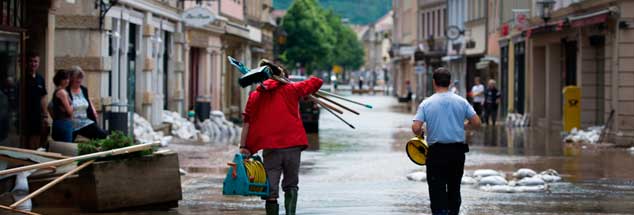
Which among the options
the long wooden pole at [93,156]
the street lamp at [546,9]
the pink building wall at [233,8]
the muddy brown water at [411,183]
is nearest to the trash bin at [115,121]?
the muddy brown water at [411,183]

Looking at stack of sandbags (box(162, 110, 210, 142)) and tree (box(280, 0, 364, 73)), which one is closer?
stack of sandbags (box(162, 110, 210, 142))

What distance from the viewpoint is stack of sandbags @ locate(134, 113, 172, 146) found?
23.6 m

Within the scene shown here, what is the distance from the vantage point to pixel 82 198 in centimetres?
1208

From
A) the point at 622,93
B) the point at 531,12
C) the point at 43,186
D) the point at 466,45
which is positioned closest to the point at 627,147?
the point at 622,93

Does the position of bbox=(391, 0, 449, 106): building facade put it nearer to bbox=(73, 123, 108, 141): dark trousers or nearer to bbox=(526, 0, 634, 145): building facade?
bbox=(526, 0, 634, 145): building facade

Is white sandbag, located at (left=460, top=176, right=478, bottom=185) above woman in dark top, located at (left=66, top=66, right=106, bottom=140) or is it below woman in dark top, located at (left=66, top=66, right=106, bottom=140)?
below

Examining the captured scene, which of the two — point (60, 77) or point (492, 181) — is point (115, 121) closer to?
point (60, 77)

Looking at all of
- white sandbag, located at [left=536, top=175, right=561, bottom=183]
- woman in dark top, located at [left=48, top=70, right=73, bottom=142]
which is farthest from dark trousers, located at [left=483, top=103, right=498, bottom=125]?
woman in dark top, located at [left=48, top=70, right=73, bottom=142]

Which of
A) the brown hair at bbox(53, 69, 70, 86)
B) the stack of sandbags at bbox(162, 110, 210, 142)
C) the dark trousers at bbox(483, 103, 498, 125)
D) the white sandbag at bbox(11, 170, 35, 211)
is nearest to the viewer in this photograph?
the white sandbag at bbox(11, 170, 35, 211)

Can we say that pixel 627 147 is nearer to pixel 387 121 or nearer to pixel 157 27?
pixel 157 27

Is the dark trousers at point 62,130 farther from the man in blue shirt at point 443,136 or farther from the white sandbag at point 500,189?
the man in blue shirt at point 443,136

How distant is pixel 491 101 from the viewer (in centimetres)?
3722

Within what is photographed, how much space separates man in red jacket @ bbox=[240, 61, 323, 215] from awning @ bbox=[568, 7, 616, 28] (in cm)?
1609

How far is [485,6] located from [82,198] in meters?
40.3
